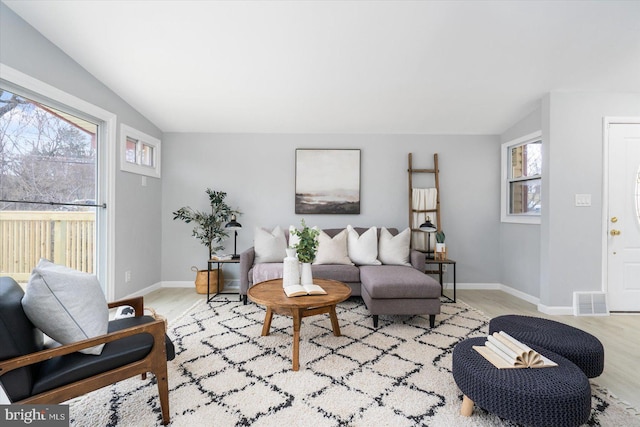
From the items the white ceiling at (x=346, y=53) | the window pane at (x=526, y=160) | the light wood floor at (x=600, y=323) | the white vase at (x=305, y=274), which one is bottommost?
the light wood floor at (x=600, y=323)

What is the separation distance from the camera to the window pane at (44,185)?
237 cm

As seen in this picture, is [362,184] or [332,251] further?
[362,184]

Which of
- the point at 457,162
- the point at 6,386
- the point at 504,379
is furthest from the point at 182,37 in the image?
the point at 457,162

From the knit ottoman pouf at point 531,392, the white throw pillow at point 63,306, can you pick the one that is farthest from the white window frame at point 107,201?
the knit ottoman pouf at point 531,392

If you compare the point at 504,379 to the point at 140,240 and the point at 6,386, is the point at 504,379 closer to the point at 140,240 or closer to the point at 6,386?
the point at 6,386

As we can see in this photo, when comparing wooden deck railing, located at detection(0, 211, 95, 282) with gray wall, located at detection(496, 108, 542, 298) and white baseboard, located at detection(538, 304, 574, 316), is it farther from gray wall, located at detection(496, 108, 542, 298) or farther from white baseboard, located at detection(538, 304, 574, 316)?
gray wall, located at detection(496, 108, 542, 298)

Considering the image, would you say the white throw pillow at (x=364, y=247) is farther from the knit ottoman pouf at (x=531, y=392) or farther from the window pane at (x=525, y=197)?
the knit ottoman pouf at (x=531, y=392)

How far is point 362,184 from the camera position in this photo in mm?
4438

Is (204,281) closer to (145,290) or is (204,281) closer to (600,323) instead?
(145,290)

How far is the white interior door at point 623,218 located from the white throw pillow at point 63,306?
15.8 ft

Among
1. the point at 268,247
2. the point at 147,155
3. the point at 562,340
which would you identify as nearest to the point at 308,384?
the point at 562,340

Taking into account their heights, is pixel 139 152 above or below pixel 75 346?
above

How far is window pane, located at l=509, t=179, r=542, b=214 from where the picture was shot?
12.7ft

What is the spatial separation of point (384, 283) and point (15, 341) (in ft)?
8.23
